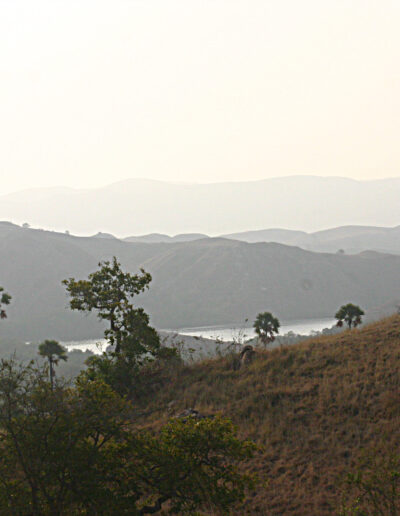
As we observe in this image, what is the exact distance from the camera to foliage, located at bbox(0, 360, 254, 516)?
32.1 ft

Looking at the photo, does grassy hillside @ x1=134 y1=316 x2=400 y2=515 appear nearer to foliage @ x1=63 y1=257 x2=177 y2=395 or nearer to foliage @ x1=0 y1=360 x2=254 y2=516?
foliage @ x1=63 y1=257 x2=177 y2=395

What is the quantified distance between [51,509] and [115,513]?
124cm

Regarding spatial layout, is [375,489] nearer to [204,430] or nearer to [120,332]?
[204,430]

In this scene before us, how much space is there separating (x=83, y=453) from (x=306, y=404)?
13121mm

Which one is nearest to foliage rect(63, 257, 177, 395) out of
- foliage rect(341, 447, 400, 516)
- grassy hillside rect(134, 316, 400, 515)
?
grassy hillside rect(134, 316, 400, 515)

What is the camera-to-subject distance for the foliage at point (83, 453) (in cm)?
979

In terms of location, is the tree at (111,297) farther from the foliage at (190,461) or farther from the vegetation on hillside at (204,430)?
the foliage at (190,461)

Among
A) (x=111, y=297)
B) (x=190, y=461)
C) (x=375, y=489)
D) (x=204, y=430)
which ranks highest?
(x=111, y=297)

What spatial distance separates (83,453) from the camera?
Result: 10148 mm

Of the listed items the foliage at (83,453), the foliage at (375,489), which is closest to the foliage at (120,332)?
the foliage at (375,489)

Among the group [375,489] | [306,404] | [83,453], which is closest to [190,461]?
[83,453]

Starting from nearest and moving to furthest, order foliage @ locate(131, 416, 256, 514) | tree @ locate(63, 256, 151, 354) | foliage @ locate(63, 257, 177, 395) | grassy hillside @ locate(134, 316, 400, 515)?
foliage @ locate(131, 416, 256, 514) → grassy hillside @ locate(134, 316, 400, 515) → foliage @ locate(63, 257, 177, 395) → tree @ locate(63, 256, 151, 354)

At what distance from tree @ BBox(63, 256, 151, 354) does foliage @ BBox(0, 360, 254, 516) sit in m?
16.6

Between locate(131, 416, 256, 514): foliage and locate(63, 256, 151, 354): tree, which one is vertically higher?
locate(63, 256, 151, 354): tree
